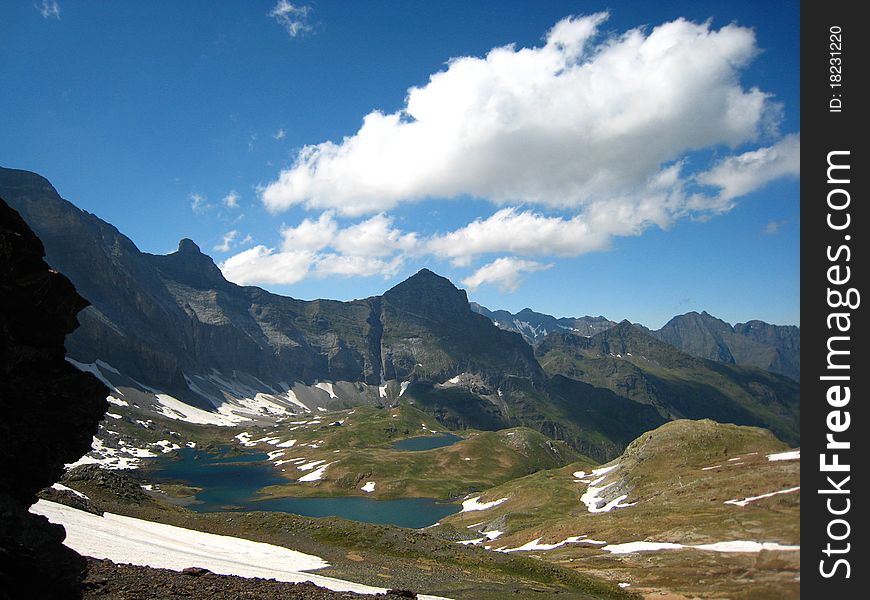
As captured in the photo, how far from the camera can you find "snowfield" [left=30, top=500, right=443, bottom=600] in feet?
124

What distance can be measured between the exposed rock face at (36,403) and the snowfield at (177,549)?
17765 mm

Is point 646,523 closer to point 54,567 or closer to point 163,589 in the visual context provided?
point 163,589

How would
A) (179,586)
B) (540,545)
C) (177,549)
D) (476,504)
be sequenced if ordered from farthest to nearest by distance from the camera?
(476,504) → (540,545) → (177,549) → (179,586)

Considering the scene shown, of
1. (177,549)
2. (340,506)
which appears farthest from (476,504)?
(177,549)

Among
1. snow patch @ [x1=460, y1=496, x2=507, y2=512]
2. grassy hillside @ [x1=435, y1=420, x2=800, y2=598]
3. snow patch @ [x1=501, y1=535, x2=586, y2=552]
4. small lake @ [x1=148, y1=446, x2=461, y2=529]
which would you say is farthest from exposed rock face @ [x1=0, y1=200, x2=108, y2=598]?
snow patch @ [x1=460, y1=496, x2=507, y2=512]

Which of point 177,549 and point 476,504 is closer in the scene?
point 177,549

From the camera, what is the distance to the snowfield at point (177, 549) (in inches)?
1486
